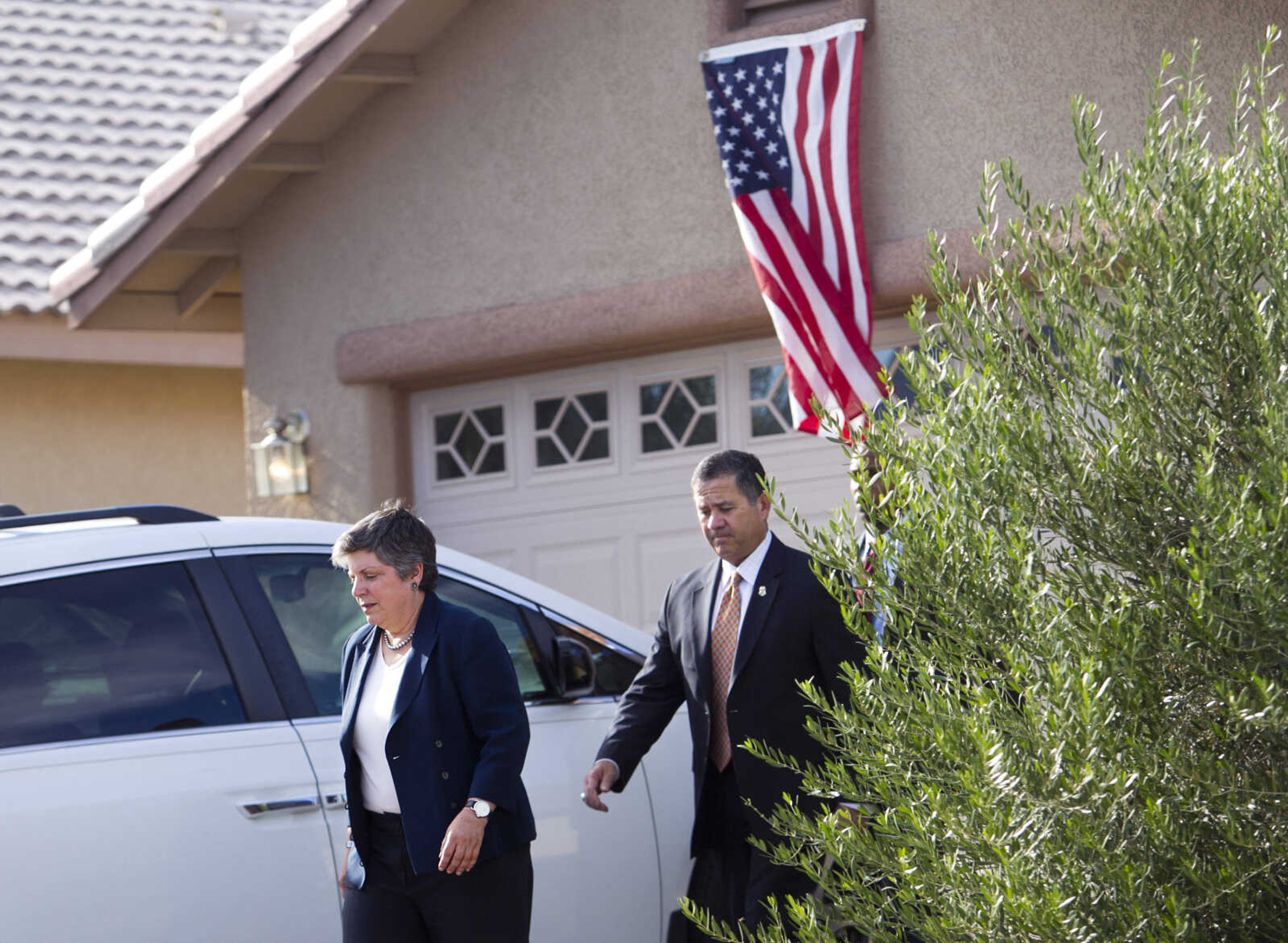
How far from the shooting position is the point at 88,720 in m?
4.44

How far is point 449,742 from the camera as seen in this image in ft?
13.7

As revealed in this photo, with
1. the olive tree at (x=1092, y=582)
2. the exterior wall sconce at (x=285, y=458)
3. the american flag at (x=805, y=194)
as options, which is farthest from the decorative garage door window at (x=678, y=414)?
the olive tree at (x=1092, y=582)

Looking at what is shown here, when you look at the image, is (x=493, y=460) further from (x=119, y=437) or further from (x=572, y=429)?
(x=119, y=437)

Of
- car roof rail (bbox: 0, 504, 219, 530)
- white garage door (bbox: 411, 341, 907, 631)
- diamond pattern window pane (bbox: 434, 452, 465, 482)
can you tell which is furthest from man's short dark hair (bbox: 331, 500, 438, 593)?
diamond pattern window pane (bbox: 434, 452, 465, 482)

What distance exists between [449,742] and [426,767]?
0.27 ft

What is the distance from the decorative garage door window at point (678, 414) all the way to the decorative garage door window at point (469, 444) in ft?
2.98

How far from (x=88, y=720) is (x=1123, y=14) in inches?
200

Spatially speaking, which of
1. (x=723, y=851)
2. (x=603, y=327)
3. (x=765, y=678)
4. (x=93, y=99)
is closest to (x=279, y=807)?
(x=723, y=851)

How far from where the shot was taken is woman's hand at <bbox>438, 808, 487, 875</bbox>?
4047 millimetres

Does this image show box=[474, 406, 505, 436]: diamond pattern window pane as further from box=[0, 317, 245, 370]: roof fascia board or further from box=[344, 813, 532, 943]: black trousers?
box=[344, 813, 532, 943]: black trousers

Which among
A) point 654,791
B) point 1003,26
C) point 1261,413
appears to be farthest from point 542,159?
point 1261,413

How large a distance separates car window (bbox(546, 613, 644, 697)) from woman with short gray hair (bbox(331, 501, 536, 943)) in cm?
103

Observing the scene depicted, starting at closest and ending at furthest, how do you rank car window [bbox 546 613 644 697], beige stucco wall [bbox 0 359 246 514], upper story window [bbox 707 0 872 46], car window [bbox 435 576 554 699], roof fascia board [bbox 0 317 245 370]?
car window [bbox 435 576 554 699]
car window [bbox 546 613 644 697]
upper story window [bbox 707 0 872 46]
roof fascia board [bbox 0 317 245 370]
beige stucco wall [bbox 0 359 246 514]

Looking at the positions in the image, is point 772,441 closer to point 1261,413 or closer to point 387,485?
point 387,485
